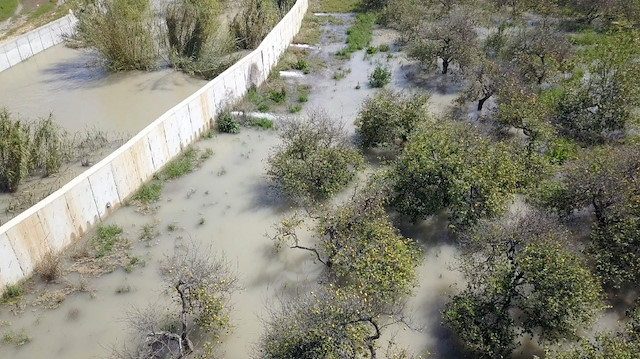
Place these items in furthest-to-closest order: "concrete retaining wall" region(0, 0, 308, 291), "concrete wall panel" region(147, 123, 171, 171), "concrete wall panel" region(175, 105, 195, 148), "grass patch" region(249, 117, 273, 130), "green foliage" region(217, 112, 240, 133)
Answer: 1. "grass patch" region(249, 117, 273, 130)
2. "green foliage" region(217, 112, 240, 133)
3. "concrete wall panel" region(175, 105, 195, 148)
4. "concrete wall panel" region(147, 123, 171, 171)
5. "concrete retaining wall" region(0, 0, 308, 291)

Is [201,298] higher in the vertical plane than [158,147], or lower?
lower

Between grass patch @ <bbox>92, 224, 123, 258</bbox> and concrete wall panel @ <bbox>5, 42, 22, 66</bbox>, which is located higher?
concrete wall panel @ <bbox>5, 42, 22, 66</bbox>

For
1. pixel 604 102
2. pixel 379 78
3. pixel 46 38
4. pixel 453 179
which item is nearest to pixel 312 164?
pixel 453 179

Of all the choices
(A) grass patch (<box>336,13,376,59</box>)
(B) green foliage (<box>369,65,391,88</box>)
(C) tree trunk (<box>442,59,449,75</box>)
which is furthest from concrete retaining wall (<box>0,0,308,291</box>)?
(C) tree trunk (<box>442,59,449,75</box>)

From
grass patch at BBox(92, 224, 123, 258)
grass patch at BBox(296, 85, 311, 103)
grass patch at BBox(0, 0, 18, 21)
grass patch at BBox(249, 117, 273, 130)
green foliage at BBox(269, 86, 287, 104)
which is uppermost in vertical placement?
grass patch at BBox(0, 0, 18, 21)

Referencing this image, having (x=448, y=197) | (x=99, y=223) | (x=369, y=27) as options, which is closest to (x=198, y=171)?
(x=99, y=223)

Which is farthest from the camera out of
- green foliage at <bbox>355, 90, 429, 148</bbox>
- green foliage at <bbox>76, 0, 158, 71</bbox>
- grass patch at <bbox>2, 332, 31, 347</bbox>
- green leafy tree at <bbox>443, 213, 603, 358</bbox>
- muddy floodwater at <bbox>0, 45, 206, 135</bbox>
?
green foliage at <bbox>76, 0, 158, 71</bbox>

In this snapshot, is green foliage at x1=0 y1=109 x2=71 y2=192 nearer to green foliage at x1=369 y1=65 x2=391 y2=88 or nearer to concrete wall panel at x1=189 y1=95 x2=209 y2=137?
concrete wall panel at x1=189 y1=95 x2=209 y2=137

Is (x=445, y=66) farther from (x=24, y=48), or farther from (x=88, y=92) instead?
(x=24, y=48)
